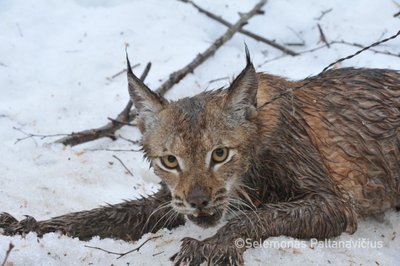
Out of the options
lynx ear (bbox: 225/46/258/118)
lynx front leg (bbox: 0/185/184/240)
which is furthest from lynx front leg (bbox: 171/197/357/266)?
lynx front leg (bbox: 0/185/184/240)

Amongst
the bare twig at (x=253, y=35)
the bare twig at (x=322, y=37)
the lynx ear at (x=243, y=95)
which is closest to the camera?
the lynx ear at (x=243, y=95)

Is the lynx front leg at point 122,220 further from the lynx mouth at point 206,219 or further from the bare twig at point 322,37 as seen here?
the bare twig at point 322,37

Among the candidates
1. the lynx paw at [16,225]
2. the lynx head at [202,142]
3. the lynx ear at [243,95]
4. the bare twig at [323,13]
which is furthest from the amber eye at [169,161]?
the bare twig at [323,13]

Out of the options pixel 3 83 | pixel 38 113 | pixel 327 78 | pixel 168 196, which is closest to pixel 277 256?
pixel 168 196

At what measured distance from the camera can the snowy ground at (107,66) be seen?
6.23 meters

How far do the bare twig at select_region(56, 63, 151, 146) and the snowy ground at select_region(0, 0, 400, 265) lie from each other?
4.2 inches

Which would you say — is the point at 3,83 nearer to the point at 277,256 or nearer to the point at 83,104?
the point at 83,104

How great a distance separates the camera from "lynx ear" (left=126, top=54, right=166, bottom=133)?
5188mm

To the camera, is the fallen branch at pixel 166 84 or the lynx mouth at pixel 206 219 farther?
the fallen branch at pixel 166 84

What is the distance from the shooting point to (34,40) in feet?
28.5

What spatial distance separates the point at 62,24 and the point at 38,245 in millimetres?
4645

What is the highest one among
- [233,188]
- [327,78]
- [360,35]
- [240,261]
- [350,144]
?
[360,35]

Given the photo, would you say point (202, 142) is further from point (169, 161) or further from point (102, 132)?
point (102, 132)

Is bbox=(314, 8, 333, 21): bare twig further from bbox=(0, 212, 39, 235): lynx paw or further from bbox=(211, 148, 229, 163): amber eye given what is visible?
bbox=(0, 212, 39, 235): lynx paw
